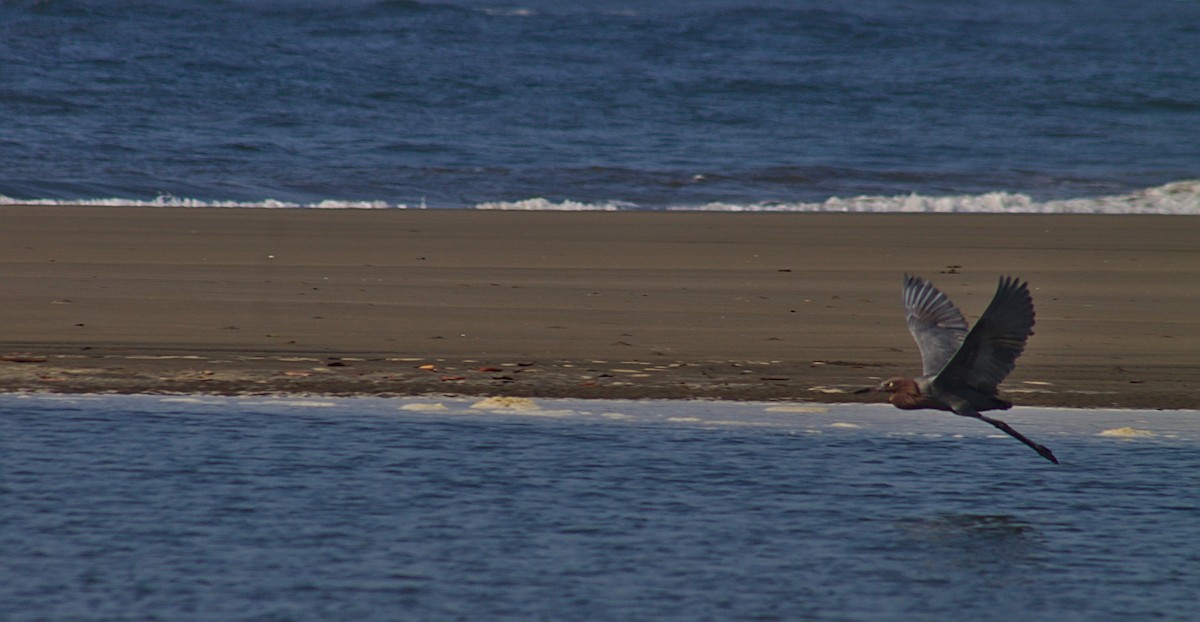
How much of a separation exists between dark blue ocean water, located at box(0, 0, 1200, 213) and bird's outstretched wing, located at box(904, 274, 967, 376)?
Answer: 11288 mm

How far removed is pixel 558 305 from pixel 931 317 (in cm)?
405

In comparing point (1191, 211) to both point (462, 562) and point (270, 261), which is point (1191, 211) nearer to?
point (270, 261)

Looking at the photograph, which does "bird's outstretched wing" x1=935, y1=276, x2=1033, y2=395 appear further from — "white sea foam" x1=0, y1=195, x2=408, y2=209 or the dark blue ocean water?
the dark blue ocean water

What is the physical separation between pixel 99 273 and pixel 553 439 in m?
5.09

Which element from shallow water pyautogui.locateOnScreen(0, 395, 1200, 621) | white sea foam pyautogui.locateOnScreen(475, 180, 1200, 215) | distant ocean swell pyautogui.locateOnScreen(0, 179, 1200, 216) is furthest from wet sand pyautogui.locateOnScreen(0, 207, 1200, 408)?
white sea foam pyautogui.locateOnScreen(475, 180, 1200, 215)

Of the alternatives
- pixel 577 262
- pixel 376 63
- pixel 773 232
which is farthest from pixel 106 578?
pixel 376 63

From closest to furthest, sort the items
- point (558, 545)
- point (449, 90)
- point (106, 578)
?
point (106, 578)
point (558, 545)
point (449, 90)

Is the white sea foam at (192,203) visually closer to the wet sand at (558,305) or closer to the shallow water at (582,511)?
the wet sand at (558,305)

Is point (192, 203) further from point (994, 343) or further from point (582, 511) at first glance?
point (994, 343)

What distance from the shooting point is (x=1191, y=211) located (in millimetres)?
17531

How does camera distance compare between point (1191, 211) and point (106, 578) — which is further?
point (1191, 211)

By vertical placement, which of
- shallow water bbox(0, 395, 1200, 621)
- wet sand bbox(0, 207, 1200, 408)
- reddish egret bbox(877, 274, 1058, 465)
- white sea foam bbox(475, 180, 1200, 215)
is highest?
reddish egret bbox(877, 274, 1058, 465)

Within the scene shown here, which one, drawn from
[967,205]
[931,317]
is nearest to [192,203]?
[967,205]

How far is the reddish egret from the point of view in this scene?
5.15 metres
